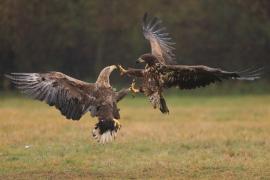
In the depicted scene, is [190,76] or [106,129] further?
[190,76]

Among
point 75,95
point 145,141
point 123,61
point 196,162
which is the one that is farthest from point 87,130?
point 123,61

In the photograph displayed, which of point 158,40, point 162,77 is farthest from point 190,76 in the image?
point 158,40

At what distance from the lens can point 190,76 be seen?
36.7ft

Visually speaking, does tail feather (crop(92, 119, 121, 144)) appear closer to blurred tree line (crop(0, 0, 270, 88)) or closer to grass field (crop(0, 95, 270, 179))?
grass field (crop(0, 95, 270, 179))

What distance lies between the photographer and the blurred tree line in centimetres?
3419

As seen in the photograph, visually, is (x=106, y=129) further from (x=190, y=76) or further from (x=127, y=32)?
(x=127, y=32)

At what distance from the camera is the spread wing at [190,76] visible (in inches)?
421

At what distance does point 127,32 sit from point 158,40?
68.8 feet

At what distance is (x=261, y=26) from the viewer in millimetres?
34375

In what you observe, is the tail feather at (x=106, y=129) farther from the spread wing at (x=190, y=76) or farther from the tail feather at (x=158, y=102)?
the spread wing at (x=190, y=76)

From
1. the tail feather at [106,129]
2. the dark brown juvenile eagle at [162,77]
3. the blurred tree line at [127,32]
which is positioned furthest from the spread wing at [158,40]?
the blurred tree line at [127,32]

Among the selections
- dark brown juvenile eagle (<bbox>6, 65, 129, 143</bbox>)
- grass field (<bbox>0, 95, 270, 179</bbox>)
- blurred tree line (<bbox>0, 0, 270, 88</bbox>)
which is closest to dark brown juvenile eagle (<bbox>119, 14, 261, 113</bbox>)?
dark brown juvenile eagle (<bbox>6, 65, 129, 143</bbox>)

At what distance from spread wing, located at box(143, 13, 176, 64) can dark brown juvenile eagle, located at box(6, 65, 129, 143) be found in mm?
1754

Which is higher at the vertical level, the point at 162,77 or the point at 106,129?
the point at 162,77
